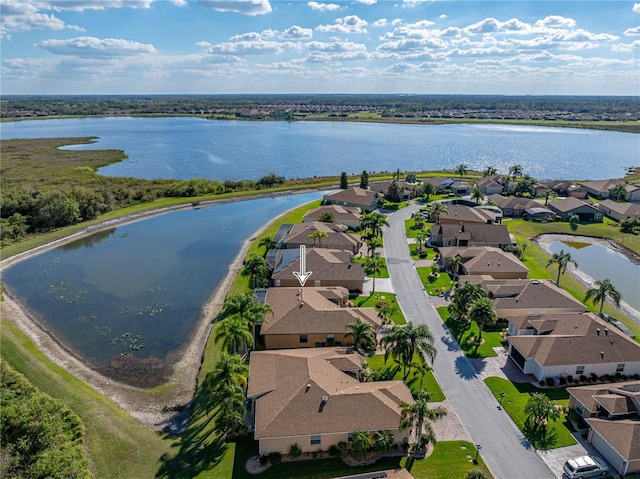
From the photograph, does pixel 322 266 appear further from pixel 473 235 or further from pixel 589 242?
pixel 589 242

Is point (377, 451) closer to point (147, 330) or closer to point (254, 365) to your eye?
point (254, 365)

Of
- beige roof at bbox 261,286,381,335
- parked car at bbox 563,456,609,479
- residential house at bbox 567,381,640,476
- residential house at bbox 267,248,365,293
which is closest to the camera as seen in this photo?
parked car at bbox 563,456,609,479

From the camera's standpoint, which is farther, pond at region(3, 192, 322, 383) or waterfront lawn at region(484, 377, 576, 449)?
pond at region(3, 192, 322, 383)

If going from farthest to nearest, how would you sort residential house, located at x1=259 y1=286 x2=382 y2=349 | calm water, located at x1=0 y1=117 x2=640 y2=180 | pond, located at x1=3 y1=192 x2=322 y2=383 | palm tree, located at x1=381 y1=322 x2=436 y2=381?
calm water, located at x1=0 y1=117 x2=640 y2=180 → pond, located at x1=3 y1=192 x2=322 y2=383 → residential house, located at x1=259 y1=286 x2=382 y2=349 → palm tree, located at x1=381 y1=322 x2=436 y2=381

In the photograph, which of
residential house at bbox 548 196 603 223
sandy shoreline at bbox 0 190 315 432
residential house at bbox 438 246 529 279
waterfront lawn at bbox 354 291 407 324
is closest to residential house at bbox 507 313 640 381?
waterfront lawn at bbox 354 291 407 324

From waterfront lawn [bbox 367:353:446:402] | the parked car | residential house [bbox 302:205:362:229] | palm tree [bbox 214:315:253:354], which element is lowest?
waterfront lawn [bbox 367:353:446:402]

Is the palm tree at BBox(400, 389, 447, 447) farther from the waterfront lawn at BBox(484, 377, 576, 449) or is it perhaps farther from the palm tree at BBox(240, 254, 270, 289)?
the palm tree at BBox(240, 254, 270, 289)
